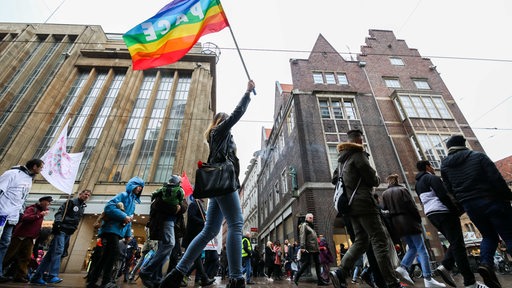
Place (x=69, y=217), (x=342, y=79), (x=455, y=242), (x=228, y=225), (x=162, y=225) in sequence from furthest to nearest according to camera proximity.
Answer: (x=342, y=79)
(x=69, y=217)
(x=162, y=225)
(x=455, y=242)
(x=228, y=225)

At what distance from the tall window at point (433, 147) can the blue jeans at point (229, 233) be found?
17.6 metres

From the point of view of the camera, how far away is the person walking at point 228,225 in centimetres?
220

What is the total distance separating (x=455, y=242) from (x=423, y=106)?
18.5m

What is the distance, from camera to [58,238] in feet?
15.6

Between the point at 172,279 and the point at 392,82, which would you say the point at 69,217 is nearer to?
the point at 172,279

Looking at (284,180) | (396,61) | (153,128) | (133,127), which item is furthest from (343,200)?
(396,61)

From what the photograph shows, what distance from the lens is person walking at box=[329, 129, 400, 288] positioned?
2594 millimetres

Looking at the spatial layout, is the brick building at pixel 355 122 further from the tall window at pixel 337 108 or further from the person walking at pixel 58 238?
the person walking at pixel 58 238

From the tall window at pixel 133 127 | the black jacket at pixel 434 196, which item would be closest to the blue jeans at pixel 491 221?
the black jacket at pixel 434 196

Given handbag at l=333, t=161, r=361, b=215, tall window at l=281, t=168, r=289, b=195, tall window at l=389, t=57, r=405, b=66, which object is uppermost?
tall window at l=389, t=57, r=405, b=66

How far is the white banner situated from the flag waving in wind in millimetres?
3661

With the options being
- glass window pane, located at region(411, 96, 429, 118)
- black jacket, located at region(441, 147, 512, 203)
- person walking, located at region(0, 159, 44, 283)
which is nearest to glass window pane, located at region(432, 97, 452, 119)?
glass window pane, located at region(411, 96, 429, 118)

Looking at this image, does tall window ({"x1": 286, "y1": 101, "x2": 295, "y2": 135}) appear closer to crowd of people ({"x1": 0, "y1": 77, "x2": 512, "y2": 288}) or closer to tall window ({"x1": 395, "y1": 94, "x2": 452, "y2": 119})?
tall window ({"x1": 395, "y1": 94, "x2": 452, "y2": 119})

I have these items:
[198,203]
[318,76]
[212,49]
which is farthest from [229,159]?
[212,49]
